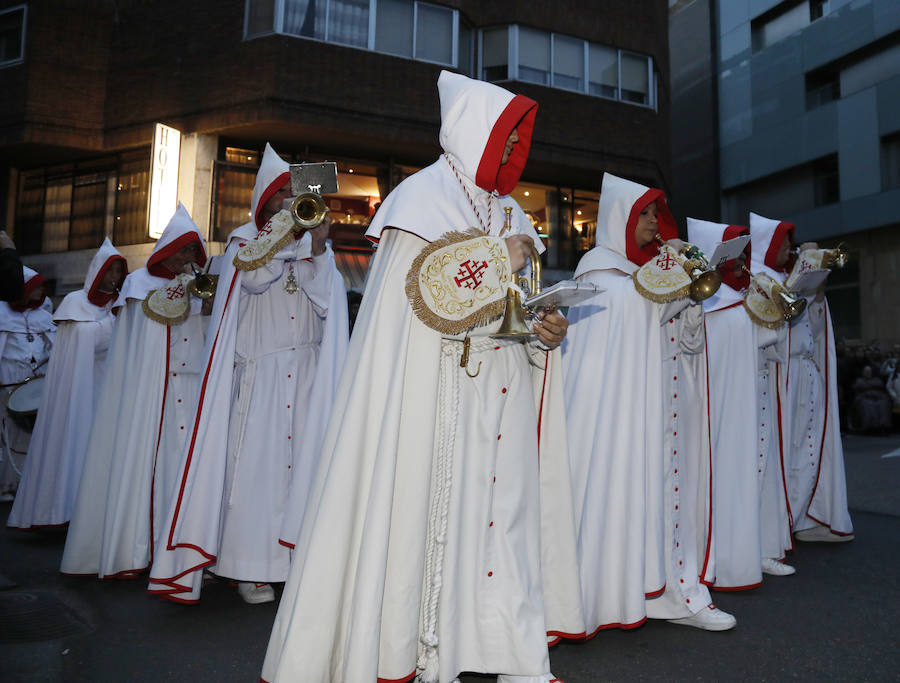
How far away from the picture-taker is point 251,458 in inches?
201

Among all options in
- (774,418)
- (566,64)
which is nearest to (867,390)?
(566,64)

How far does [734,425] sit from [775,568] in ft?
3.84

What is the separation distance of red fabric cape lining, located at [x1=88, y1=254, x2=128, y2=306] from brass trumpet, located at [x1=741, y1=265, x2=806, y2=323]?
18.0 feet

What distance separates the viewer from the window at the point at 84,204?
60.1 ft

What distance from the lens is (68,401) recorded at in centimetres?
796

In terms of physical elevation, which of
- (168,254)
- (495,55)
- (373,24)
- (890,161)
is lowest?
(168,254)

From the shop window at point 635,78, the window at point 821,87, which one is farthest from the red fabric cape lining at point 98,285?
the window at point 821,87

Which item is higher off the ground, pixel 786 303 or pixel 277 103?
pixel 277 103

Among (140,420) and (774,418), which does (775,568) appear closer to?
(774,418)

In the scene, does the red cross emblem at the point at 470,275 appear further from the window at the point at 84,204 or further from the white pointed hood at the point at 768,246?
the window at the point at 84,204

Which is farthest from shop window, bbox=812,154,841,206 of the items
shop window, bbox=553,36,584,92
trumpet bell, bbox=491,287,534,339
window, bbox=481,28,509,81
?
trumpet bell, bbox=491,287,534,339

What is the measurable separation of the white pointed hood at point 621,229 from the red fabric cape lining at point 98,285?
427 centimetres

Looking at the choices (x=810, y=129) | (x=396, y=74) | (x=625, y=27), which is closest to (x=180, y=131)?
(x=396, y=74)

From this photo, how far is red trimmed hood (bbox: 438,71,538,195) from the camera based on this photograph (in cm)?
343
